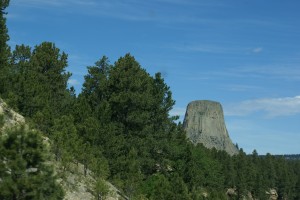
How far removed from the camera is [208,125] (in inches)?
7092

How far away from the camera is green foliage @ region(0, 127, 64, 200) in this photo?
17016 millimetres

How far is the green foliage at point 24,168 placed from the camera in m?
17.0

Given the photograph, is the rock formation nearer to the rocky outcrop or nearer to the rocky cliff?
the rocky cliff

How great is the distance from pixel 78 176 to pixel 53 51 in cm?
2336

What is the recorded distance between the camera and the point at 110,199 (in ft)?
113

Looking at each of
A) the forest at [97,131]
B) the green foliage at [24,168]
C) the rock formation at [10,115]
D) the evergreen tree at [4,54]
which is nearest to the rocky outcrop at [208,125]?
the forest at [97,131]

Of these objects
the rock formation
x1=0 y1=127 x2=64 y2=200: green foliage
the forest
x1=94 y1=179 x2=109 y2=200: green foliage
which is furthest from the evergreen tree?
x1=0 y1=127 x2=64 y2=200: green foliage

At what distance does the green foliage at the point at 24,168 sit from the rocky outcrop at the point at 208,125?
518ft

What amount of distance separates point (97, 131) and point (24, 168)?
24.4m

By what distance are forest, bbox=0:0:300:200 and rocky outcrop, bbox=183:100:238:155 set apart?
322 feet

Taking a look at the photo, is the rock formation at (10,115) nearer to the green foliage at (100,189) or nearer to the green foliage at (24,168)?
the green foliage at (100,189)

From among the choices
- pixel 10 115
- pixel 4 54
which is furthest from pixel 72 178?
pixel 4 54

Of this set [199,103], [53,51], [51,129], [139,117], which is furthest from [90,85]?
[199,103]

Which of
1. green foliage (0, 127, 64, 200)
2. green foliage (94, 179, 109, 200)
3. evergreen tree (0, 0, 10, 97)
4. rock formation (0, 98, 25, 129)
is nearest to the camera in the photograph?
green foliage (0, 127, 64, 200)
